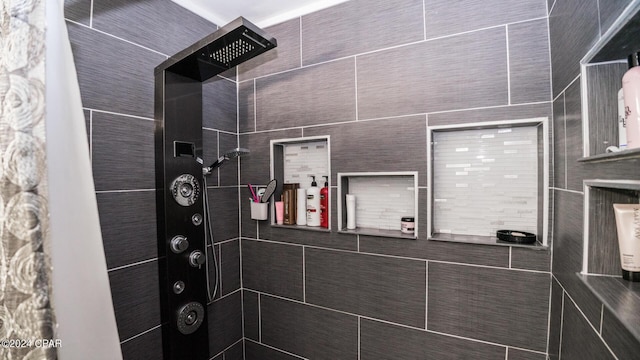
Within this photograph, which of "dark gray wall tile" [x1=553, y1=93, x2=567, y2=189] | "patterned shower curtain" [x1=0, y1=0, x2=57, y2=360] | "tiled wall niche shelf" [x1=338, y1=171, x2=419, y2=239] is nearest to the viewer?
"patterned shower curtain" [x1=0, y1=0, x2=57, y2=360]

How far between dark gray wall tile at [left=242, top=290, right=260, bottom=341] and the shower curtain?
0.91 m

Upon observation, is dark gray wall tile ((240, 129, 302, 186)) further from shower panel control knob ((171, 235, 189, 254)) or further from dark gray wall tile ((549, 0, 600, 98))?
dark gray wall tile ((549, 0, 600, 98))

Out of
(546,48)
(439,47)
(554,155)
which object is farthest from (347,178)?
(546,48)

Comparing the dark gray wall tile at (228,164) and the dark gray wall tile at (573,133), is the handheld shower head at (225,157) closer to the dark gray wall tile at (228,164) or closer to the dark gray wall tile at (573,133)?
the dark gray wall tile at (228,164)

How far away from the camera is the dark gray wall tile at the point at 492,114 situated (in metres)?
0.94

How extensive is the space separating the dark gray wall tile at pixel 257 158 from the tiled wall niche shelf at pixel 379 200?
0.45m

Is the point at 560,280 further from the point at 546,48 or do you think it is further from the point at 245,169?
the point at 245,169

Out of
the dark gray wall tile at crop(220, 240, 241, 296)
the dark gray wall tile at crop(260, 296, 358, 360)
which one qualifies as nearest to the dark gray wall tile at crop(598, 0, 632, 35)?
the dark gray wall tile at crop(260, 296, 358, 360)

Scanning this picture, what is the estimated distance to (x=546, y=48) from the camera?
3.03 feet

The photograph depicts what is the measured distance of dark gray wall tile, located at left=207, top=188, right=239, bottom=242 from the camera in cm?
140

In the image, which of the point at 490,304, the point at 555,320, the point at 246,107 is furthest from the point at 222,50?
the point at 555,320

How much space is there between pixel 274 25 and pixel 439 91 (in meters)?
0.97

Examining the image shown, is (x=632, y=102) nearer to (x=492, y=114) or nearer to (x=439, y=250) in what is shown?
(x=492, y=114)

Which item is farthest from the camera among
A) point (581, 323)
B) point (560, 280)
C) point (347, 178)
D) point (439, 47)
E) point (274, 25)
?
point (274, 25)
